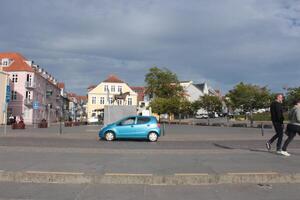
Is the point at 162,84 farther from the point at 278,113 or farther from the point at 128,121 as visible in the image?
the point at 278,113

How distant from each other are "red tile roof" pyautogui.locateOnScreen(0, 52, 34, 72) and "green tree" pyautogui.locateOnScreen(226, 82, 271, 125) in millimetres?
40698

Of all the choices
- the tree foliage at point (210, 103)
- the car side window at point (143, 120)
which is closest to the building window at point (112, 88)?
the tree foliage at point (210, 103)

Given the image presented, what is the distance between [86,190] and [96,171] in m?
1.58

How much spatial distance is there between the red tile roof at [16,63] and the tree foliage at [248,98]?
133 ft

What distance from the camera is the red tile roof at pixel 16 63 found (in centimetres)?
7931

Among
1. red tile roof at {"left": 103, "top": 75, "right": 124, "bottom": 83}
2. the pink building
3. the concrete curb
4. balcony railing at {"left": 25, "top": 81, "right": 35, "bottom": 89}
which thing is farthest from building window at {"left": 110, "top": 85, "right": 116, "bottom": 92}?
the concrete curb

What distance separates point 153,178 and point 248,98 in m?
57.0

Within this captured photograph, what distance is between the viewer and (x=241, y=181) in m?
8.98

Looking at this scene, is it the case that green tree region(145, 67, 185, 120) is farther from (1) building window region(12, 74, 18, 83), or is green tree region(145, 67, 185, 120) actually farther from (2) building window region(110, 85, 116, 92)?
(1) building window region(12, 74, 18, 83)

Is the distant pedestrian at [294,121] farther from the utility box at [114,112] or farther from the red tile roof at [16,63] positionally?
the red tile roof at [16,63]

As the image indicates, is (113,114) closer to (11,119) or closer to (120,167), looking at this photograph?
(120,167)

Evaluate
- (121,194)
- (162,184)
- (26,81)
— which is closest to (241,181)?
(162,184)

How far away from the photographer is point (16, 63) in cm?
8088

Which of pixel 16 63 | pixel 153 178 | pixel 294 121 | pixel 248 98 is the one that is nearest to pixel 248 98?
pixel 248 98
